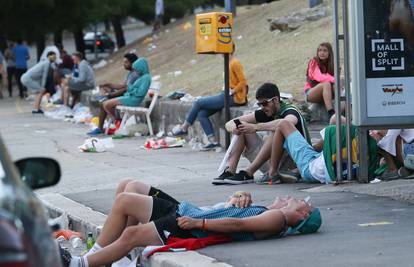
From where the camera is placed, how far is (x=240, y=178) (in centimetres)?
1212

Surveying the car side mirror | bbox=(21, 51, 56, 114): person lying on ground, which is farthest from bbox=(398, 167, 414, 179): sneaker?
bbox=(21, 51, 56, 114): person lying on ground

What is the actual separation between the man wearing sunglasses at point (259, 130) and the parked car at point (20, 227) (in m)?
7.22

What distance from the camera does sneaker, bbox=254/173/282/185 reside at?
466 inches

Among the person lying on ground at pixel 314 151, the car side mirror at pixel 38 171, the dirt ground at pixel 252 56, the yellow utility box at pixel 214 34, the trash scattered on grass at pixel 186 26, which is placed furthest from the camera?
the trash scattered on grass at pixel 186 26

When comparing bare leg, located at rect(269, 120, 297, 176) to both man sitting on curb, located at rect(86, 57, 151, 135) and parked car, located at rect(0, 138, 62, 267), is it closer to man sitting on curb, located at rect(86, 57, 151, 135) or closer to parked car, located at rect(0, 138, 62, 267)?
parked car, located at rect(0, 138, 62, 267)

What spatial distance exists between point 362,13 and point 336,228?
2.74 meters

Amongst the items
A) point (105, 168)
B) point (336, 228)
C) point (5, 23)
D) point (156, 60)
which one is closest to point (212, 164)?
point (105, 168)

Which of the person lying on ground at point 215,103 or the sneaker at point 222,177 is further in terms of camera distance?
the person lying on ground at point 215,103

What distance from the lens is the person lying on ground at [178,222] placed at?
25.7ft

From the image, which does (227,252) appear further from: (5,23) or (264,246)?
(5,23)

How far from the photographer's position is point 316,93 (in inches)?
571

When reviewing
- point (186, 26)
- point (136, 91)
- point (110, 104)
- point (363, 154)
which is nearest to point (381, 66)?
point (363, 154)

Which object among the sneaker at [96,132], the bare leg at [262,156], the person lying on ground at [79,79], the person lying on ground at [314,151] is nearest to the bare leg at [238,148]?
the bare leg at [262,156]

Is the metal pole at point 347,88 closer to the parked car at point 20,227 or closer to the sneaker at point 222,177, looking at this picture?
the sneaker at point 222,177
